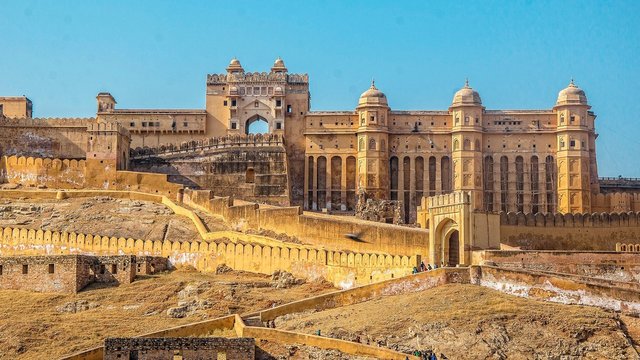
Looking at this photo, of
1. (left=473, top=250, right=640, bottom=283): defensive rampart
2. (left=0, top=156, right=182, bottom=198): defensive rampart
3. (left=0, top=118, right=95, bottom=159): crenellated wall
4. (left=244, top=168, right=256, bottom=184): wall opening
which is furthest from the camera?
(left=0, top=118, right=95, bottom=159): crenellated wall

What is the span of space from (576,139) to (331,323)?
122 feet

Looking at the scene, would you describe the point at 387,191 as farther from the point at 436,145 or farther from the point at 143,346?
the point at 143,346

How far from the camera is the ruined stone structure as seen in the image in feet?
129

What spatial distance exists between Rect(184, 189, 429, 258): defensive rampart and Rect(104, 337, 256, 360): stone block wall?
12.4 meters

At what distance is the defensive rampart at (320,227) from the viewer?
134 ft

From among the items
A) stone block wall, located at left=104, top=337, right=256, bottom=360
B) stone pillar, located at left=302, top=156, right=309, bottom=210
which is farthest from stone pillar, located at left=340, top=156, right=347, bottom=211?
stone block wall, located at left=104, top=337, right=256, bottom=360

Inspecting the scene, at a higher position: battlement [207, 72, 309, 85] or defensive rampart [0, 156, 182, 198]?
battlement [207, 72, 309, 85]

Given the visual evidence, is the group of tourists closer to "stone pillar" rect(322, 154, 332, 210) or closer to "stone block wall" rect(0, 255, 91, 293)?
"stone block wall" rect(0, 255, 91, 293)

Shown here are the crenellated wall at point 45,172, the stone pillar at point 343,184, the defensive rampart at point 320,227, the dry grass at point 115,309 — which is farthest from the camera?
the stone pillar at point 343,184

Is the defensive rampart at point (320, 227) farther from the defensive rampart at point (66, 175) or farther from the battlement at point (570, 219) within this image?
the battlement at point (570, 219)

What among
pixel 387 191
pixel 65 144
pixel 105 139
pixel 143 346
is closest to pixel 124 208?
pixel 105 139

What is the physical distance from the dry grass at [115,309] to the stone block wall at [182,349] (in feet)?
13.1

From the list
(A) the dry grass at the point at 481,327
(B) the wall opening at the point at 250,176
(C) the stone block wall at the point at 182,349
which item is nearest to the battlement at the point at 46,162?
(B) the wall opening at the point at 250,176

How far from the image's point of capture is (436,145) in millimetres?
65688
